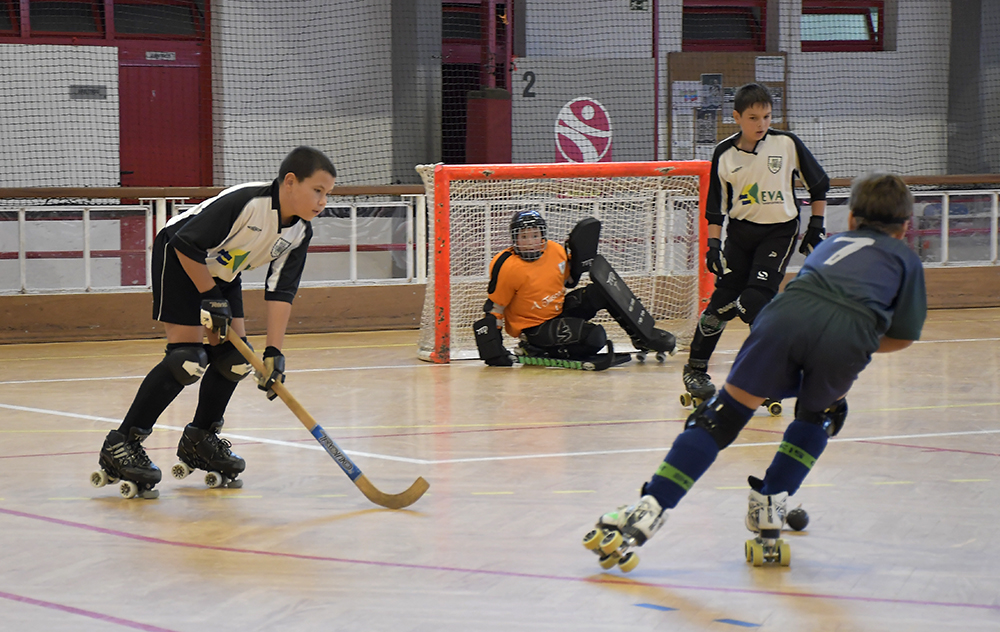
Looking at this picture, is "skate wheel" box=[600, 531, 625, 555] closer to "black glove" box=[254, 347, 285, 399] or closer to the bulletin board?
"black glove" box=[254, 347, 285, 399]

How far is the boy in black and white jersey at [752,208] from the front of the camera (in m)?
5.43

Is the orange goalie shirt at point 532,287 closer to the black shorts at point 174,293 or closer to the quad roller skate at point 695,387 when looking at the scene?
the quad roller skate at point 695,387

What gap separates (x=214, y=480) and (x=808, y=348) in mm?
2270

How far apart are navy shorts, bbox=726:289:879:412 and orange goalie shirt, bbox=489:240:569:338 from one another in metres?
4.02

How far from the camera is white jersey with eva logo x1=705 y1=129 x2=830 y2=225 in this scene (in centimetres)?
552

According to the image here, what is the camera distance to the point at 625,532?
302 cm

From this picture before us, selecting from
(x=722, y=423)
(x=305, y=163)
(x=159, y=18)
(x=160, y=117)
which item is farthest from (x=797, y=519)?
(x=159, y=18)

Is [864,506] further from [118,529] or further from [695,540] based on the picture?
[118,529]

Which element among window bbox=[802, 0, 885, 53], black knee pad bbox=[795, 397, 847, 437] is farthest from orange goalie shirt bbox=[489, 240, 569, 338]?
window bbox=[802, 0, 885, 53]

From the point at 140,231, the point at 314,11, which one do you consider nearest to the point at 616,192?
the point at 140,231

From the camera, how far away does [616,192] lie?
8.19 meters

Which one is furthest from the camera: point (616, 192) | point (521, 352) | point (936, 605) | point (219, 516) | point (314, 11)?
point (314, 11)

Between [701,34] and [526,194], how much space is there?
18.2ft

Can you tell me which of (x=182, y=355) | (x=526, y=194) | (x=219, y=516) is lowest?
(x=219, y=516)
